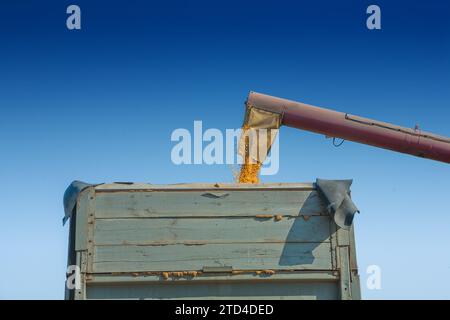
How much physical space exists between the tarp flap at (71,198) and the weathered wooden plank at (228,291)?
668 mm

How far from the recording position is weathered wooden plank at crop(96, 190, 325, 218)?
16.7ft

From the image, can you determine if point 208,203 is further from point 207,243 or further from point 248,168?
point 248,168

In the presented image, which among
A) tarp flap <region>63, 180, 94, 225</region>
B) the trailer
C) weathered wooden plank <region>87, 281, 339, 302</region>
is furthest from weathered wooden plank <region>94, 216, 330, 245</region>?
weathered wooden plank <region>87, 281, 339, 302</region>

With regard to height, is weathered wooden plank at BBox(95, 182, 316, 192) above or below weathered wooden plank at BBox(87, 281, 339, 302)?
above

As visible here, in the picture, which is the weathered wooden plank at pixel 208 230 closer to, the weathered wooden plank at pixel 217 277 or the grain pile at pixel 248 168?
the weathered wooden plank at pixel 217 277

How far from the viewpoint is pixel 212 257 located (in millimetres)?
4969

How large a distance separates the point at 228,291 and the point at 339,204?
118cm

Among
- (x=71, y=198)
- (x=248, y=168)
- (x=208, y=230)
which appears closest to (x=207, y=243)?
(x=208, y=230)

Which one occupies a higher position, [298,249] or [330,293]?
[298,249]

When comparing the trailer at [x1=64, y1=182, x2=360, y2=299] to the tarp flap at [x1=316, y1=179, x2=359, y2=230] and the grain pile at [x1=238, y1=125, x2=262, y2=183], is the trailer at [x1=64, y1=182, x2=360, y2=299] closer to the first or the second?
the tarp flap at [x1=316, y1=179, x2=359, y2=230]

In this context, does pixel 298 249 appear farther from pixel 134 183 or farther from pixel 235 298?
pixel 134 183
